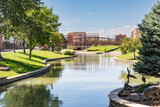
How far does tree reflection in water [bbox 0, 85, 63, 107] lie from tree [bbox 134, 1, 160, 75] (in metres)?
6.00

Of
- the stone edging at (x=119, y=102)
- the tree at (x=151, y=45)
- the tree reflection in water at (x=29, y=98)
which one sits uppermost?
the tree at (x=151, y=45)

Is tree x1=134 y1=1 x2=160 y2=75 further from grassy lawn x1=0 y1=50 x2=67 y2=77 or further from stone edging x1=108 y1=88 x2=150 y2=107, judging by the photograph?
grassy lawn x1=0 y1=50 x2=67 y2=77

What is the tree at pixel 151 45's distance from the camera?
12977mm

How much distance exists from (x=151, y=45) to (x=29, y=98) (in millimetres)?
8459

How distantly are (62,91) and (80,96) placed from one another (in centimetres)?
197

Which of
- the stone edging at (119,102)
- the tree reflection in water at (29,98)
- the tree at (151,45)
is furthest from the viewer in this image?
the tree at (151,45)

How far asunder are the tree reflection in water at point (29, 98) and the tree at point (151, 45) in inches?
236

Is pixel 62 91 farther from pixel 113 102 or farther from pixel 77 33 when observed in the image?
pixel 77 33

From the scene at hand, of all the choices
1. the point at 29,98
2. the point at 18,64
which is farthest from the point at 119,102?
the point at 18,64

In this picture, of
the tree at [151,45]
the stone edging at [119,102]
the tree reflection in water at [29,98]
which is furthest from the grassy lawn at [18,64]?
the tree at [151,45]

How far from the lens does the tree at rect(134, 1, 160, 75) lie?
42.6 feet

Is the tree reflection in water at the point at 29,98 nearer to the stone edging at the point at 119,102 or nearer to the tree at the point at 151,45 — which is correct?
the stone edging at the point at 119,102

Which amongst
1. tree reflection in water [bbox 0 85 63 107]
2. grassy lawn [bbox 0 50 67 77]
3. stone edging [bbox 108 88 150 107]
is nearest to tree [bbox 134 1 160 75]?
stone edging [bbox 108 88 150 107]

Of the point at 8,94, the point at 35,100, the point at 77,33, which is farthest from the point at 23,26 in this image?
the point at 77,33
